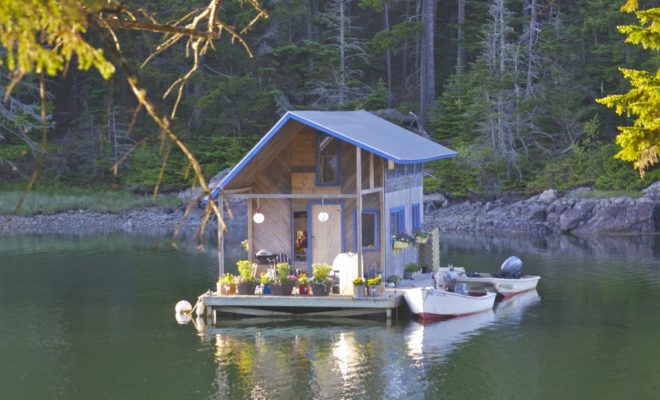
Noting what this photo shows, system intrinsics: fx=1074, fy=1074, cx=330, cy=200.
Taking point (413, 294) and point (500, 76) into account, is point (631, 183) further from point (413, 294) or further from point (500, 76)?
point (413, 294)

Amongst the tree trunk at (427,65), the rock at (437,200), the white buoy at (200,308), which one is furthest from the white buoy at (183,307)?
the tree trunk at (427,65)

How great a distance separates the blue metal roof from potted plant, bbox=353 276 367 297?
2.74m

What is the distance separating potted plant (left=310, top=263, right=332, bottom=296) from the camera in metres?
23.3

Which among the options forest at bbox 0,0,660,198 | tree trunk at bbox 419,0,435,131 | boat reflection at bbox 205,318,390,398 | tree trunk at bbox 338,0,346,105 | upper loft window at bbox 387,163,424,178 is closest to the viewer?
boat reflection at bbox 205,318,390,398

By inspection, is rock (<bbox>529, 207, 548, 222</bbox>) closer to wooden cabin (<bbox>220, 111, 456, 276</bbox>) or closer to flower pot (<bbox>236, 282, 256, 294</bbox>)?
wooden cabin (<bbox>220, 111, 456, 276</bbox>)

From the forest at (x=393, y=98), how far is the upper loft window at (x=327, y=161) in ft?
77.8

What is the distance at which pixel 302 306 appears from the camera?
2345 centimetres

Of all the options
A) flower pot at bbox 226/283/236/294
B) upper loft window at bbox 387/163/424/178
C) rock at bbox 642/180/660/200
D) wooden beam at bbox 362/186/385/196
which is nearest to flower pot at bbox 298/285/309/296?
flower pot at bbox 226/283/236/294

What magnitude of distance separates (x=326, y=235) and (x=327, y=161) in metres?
1.80

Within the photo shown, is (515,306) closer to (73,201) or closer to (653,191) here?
(653,191)

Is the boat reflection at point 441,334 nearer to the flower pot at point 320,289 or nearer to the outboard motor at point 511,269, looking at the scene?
the flower pot at point 320,289

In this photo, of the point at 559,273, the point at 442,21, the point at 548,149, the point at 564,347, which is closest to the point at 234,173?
the point at 564,347

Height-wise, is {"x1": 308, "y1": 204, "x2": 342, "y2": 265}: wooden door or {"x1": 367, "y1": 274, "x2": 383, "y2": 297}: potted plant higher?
{"x1": 308, "y1": 204, "x2": 342, "y2": 265}: wooden door

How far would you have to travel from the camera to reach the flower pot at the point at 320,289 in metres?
23.3
